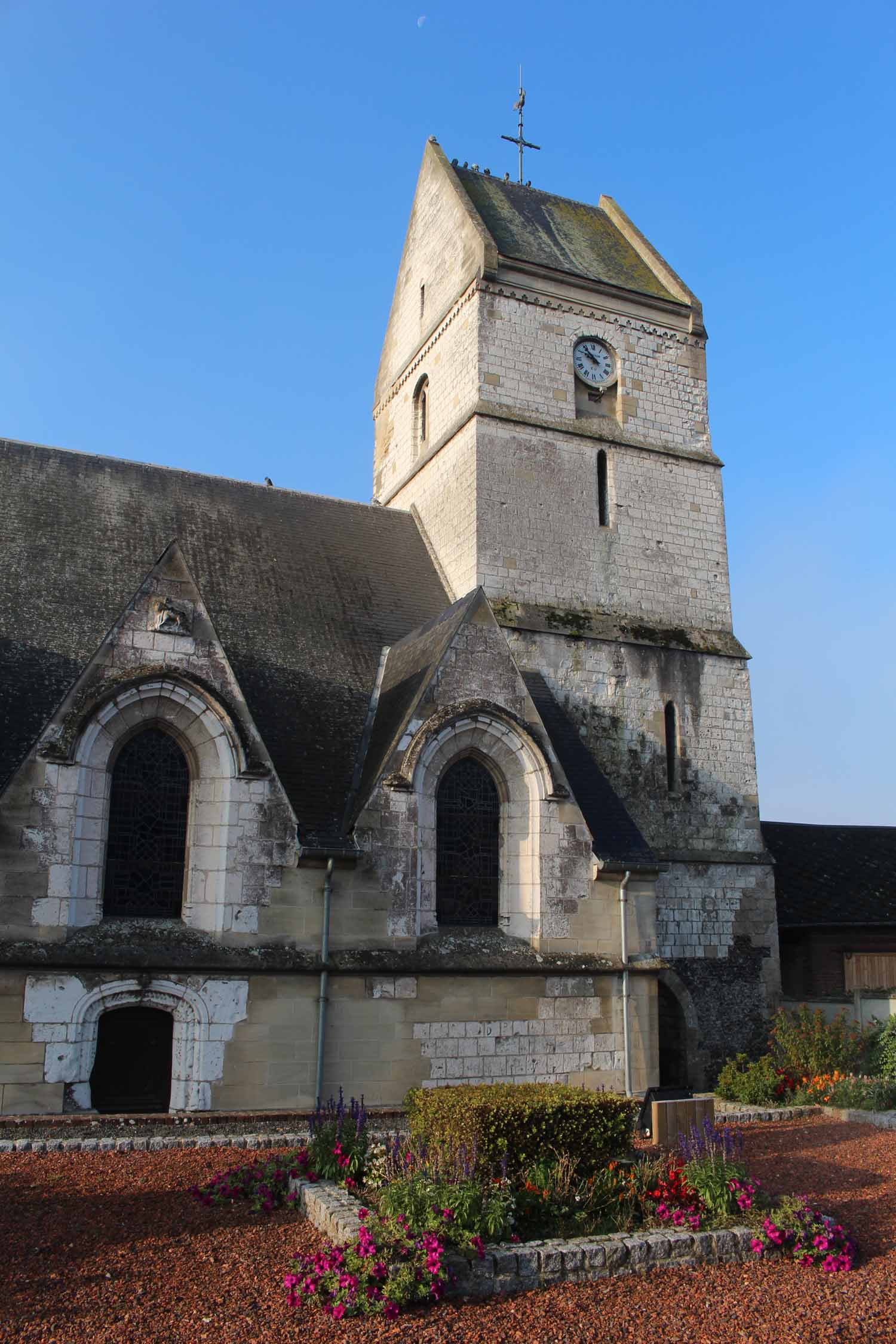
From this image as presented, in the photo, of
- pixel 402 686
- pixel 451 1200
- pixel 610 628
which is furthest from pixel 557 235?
pixel 451 1200

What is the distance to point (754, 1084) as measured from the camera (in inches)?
599

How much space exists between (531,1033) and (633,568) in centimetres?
929

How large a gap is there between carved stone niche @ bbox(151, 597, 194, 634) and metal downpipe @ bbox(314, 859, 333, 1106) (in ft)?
10.6

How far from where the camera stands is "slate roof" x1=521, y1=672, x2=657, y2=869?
1457 centimetres

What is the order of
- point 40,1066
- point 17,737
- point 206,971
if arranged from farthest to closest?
point 17,737, point 206,971, point 40,1066

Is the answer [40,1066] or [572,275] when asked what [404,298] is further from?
[40,1066]

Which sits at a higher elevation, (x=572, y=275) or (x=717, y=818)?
(x=572, y=275)

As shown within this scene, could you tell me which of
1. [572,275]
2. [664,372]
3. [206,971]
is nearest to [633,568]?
[664,372]

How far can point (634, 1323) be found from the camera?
652 centimetres

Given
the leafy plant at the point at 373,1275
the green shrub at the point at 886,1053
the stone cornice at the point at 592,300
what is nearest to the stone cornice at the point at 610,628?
the stone cornice at the point at 592,300

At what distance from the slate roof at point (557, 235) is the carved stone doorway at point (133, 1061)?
15069 millimetres

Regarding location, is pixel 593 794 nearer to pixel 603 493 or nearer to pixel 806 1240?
pixel 603 493

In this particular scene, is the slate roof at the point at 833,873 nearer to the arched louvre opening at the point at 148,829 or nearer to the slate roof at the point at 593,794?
the slate roof at the point at 593,794

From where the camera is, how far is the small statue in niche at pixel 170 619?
1244 cm
